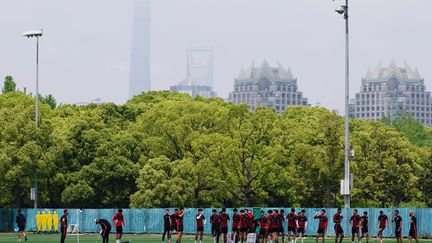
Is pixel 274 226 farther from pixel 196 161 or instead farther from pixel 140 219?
pixel 196 161

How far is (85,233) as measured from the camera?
7481 cm

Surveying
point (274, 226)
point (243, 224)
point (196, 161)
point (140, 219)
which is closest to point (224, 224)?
point (243, 224)

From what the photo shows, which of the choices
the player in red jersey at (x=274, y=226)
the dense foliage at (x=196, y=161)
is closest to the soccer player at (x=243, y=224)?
the player in red jersey at (x=274, y=226)

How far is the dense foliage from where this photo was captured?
252 feet

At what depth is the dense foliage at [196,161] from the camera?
76.9 m

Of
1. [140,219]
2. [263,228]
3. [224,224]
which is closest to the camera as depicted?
[263,228]

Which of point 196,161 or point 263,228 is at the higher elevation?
point 196,161

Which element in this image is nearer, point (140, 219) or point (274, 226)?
point (274, 226)

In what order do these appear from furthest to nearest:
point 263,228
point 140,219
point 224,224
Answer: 1. point 140,219
2. point 224,224
3. point 263,228

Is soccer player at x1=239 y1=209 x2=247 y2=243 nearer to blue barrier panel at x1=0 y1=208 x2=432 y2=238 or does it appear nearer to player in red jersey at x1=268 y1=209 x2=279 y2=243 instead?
player in red jersey at x1=268 y1=209 x2=279 y2=243

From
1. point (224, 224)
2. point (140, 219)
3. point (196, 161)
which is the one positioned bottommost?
point (140, 219)

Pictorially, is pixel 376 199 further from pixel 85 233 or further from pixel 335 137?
pixel 85 233

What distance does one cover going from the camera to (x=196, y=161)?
3140 inches

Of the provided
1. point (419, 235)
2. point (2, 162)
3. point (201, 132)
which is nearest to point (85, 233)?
point (2, 162)
